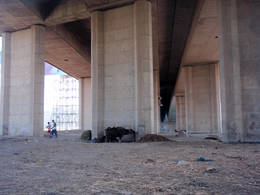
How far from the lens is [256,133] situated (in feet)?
40.4

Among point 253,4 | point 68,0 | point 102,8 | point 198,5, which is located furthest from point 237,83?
point 68,0

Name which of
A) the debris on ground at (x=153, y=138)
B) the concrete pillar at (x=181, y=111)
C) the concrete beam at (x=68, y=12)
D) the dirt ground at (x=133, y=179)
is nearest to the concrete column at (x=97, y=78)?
the concrete beam at (x=68, y=12)

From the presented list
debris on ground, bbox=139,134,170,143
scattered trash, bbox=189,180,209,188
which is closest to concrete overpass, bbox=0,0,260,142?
debris on ground, bbox=139,134,170,143

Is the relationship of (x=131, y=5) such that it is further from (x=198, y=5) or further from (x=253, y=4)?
(x=253, y=4)

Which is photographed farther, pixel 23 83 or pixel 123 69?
pixel 23 83

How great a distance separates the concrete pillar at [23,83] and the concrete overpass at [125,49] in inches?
3.2

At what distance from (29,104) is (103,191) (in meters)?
19.1

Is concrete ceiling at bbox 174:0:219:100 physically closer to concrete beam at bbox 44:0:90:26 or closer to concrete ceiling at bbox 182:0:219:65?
concrete ceiling at bbox 182:0:219:65

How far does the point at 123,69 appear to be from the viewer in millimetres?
17688

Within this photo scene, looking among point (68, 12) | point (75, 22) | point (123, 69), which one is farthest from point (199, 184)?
point (75, 22)

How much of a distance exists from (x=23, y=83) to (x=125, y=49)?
10.1 m

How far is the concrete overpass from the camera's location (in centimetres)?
1271

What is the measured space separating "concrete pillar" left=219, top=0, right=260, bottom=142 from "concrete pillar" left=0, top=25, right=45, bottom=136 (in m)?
15.1

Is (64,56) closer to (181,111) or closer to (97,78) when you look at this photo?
(97,78)
